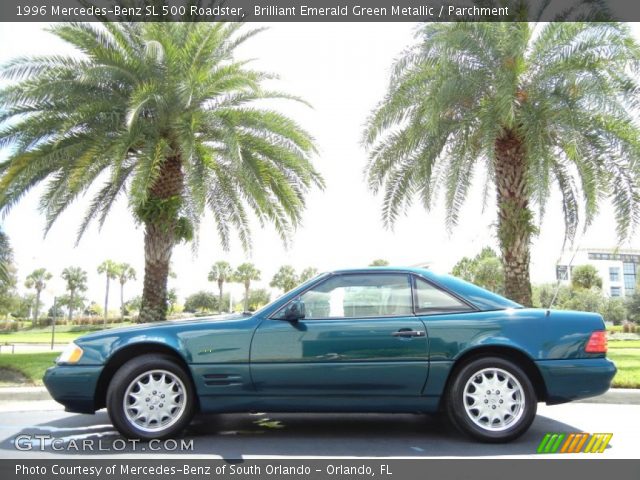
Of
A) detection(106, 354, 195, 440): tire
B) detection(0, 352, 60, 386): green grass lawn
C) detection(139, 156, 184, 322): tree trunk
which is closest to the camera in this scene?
detection(106, 354, 195, 440): tire

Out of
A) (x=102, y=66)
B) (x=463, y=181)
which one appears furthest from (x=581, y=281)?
(x=102, y=66)

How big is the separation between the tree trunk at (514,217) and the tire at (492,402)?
303 inches

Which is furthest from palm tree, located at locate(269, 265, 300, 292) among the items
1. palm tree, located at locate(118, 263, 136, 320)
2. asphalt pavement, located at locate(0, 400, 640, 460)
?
asphalt pavement, located at locate(0, 400, 640, 460)

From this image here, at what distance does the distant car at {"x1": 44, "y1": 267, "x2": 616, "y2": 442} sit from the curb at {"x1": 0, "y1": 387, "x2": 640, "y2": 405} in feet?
8.85

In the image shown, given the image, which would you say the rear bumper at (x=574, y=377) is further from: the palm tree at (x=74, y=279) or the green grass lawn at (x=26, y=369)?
the palm tree at (x=74, y=279)

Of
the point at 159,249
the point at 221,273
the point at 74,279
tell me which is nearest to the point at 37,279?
the point at 74,279

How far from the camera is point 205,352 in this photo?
4.55 metres

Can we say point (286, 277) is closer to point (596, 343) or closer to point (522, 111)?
point (522, 111)

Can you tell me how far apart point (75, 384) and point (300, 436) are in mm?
2010

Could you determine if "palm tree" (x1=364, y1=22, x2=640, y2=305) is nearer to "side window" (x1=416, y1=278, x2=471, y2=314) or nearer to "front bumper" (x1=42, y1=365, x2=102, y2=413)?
"side window" (x1=416, y1=278, x2=471, y2=314)

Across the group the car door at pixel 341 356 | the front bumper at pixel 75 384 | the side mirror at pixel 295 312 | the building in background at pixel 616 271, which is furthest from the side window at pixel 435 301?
the building in background at pixel 616 271

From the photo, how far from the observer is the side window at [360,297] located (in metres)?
4.71

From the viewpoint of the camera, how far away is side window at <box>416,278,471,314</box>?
4711 mm

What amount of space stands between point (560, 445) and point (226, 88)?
31.2 ft
